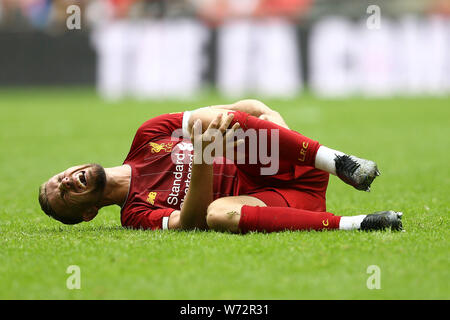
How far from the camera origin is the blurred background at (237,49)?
58.9 feet

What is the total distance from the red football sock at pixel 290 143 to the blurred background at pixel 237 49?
1248 cm

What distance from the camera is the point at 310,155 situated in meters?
4.81

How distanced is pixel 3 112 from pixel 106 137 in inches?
202

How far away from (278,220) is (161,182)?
887mm

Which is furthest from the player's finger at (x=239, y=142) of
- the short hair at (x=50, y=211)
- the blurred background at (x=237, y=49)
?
the blurred background at (x=237, y=49)

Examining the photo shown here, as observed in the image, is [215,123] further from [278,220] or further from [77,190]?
[77,190]

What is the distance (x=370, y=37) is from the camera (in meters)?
17.8

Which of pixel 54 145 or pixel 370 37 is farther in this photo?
pixel 370 37

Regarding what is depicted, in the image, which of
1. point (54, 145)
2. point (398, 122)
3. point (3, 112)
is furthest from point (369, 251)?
point (3, 112)

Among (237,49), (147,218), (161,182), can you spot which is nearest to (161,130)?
(161,182)

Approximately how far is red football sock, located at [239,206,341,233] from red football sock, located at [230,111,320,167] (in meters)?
0.35

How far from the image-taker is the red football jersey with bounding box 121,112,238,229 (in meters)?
5.05

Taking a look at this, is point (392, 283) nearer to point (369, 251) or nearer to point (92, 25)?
point (369, 251)

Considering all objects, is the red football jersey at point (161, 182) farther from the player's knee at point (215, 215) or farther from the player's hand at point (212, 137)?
the player's hand at point (212, 137)
